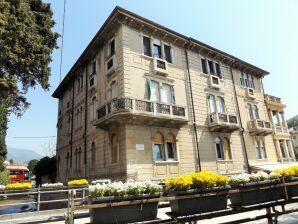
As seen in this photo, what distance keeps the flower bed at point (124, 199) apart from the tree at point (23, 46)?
36.9ft

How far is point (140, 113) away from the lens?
14.2 metres

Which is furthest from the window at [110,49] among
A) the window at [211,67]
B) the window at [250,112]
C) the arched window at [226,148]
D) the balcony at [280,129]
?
the balcony at [280,129]

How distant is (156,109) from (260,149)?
14627 mm

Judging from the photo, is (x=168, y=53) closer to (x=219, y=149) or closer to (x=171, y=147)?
(x=171, y=147)

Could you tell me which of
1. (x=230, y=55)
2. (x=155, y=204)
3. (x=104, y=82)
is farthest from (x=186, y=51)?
(x=155, y=204)

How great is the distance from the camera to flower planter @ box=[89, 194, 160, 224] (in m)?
4.16

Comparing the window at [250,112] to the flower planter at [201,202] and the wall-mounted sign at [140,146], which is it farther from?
the flower planter at [201,202]

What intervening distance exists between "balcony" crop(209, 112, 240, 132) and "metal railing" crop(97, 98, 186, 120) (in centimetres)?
367

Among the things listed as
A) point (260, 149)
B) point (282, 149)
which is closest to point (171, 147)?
point (260, 149)

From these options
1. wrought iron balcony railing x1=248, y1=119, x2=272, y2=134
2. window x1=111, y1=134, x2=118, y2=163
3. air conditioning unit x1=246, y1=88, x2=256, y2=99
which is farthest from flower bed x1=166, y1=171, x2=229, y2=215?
air conditioning unit x1=246, y1=88, x2=256, y2=99

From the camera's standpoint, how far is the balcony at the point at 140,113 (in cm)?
1409

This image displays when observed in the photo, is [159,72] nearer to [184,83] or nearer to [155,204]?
[184,83]

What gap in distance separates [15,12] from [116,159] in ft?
36.0

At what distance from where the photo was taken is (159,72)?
57.3 feet
